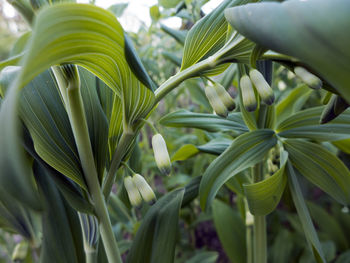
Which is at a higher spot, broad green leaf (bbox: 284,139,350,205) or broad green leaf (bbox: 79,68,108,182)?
broad green leaf (bbox: 79,68,108,182)

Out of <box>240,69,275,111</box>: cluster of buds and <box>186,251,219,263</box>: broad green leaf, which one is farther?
<box>186,251,219,263</box>: broad green leaf

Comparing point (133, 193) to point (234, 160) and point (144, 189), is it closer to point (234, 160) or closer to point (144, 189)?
point (144, 189)

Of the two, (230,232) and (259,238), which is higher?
(259,238)

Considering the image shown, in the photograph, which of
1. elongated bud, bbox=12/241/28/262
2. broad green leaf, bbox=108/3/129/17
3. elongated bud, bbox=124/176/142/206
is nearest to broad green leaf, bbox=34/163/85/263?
elongated bud, bbox=12/241/28/262

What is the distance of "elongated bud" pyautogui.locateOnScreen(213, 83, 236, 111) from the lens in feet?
1.43

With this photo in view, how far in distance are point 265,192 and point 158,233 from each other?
0.21m

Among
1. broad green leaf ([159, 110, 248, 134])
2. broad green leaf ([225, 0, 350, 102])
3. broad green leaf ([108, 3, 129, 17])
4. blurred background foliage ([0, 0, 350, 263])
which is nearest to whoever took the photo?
broad green leaf ([225, 0, 350, 102])

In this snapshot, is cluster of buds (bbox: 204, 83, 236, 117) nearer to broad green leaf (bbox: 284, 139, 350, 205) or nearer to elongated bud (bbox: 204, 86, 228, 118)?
elongated bud (bbox: 204, 86, 228, 118)

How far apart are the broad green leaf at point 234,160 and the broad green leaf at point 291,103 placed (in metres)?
0.25

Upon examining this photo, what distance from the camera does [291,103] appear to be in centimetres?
84

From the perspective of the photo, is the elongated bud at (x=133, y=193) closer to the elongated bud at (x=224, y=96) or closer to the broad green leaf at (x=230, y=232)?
the elongated bud at (x=224, y=96)

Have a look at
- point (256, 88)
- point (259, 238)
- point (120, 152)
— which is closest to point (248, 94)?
point (256, 88)

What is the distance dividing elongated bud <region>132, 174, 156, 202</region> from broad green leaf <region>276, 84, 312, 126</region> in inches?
21.0

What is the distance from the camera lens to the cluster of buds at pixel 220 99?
1.42ft
